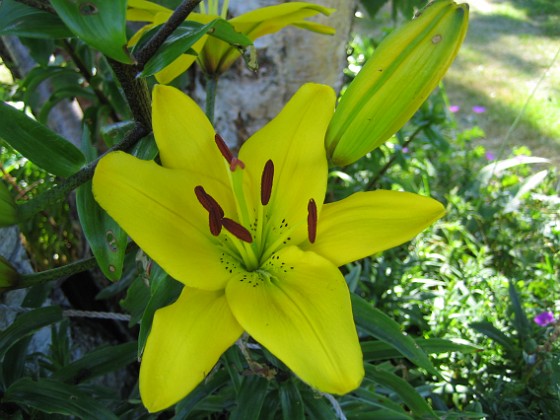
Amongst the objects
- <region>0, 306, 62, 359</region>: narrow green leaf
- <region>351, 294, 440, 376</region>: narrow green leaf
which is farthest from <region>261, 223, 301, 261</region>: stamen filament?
<region>0, 306, 62, 359</region>: narrow green leaf

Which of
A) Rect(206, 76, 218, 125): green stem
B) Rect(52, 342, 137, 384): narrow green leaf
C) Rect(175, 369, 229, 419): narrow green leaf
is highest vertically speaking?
Rect(206, 76, 218, 125): green stem

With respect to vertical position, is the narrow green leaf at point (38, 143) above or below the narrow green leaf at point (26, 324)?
above

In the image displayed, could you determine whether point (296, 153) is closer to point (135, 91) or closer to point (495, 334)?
point (135, 91)

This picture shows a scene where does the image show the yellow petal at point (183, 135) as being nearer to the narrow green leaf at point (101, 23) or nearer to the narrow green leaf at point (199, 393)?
the narrow green leaf at point (101, 23)

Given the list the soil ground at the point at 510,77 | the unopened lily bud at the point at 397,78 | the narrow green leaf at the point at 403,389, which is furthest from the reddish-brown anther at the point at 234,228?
the soil ground at the point at 510,77

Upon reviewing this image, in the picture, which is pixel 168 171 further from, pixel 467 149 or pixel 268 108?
pixel 467 149

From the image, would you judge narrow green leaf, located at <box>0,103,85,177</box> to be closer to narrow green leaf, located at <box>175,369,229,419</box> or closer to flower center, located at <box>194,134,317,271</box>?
flower center, located at <box>194,134,317,271</box>

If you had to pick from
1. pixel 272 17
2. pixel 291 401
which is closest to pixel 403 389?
pixel 291 401

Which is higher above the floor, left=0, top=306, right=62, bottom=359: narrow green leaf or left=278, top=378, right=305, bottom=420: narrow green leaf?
left=0, top=306, right=62, bottom=359: narrow green leaf
